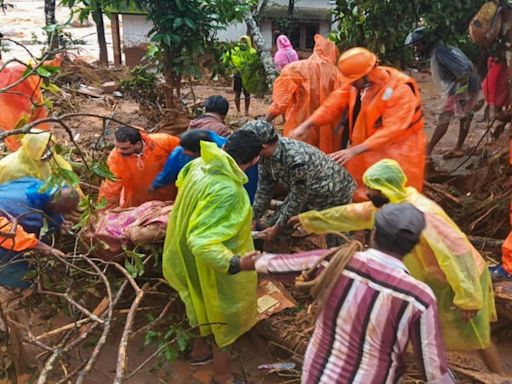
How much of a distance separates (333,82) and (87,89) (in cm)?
790

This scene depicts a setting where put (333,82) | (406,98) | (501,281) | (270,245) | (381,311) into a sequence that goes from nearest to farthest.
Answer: (381,311) < (501,281) < (406,98) < (270,245) < (333,82)

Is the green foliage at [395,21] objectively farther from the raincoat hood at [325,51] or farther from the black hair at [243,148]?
the black hair at [243,148]

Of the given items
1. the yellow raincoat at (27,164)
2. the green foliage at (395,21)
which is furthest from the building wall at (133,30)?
the yellow raincoat at (27,164)

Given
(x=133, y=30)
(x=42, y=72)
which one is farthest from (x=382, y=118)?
(x=133, y=30)

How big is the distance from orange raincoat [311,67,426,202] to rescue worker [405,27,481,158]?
214cm

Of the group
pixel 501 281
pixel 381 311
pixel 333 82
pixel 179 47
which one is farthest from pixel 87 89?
pixel 381 311

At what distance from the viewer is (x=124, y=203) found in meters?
4.20

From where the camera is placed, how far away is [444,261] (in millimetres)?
2709

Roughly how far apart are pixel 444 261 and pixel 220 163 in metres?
1.16

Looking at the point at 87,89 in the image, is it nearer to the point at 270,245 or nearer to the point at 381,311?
the point at 270,245

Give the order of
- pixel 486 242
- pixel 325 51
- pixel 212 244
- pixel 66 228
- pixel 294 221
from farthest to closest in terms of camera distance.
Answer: pixel 325 51 < pixel 486 242 < pixel 66 228 < pixel 294 221 < pixel 212 244

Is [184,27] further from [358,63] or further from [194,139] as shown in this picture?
[194,139]

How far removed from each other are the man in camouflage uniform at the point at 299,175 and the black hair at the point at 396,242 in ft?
4.63

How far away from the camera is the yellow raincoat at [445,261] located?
2719 mm
